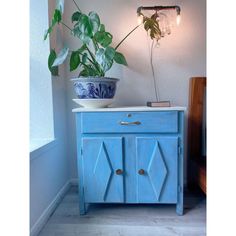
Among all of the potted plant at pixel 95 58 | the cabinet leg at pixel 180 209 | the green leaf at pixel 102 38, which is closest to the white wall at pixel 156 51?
the potted plant at pixel 95 58

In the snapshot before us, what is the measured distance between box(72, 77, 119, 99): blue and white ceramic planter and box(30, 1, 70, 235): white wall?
0.28 m

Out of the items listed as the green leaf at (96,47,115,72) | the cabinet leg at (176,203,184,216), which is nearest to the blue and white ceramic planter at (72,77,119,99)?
the green leaf at (96,47,115,72)

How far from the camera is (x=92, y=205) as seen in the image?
173 cm

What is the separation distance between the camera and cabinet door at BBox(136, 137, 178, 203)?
1.48 m

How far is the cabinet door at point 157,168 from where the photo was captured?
4.87 ft

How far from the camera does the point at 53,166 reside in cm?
169

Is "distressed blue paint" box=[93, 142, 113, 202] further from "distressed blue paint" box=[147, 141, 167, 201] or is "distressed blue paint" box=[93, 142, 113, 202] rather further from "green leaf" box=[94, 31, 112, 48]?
"green leaf" box=[94, 31, 112, 48]

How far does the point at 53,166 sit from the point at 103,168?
16.5 inches

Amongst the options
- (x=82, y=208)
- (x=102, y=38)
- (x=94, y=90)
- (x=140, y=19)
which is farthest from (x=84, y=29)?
(x=82, y=208)
